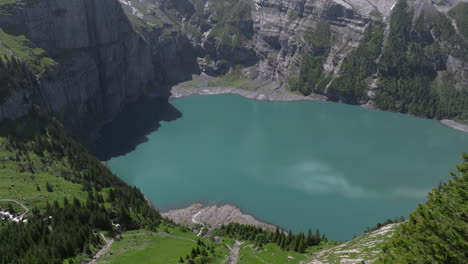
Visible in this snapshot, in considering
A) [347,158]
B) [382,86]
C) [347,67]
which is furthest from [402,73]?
[347,158]

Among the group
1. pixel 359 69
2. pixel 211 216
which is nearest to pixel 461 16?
pixel 359 69

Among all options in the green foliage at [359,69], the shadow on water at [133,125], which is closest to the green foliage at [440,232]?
the shadow on water at [133,125]

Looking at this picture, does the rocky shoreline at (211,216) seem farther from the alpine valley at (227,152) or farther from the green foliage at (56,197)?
the green foliage at (56,197)

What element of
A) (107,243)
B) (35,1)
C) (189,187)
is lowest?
(189,187)

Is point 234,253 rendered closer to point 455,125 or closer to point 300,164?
point 300,164

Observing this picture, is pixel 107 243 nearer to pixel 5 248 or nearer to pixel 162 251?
pixel 162 251
